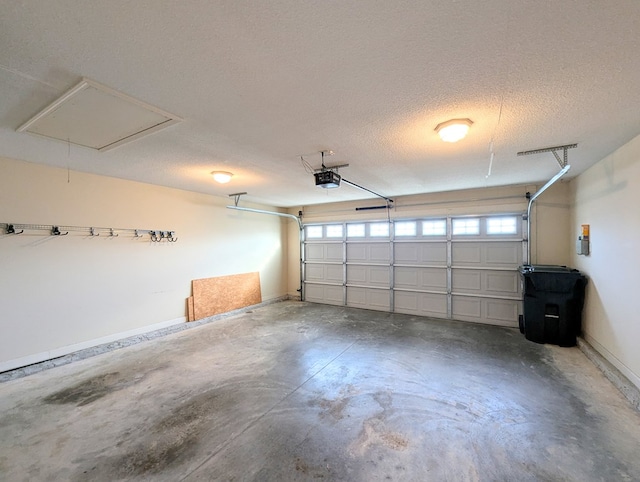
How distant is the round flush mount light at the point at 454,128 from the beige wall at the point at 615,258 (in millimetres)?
1815

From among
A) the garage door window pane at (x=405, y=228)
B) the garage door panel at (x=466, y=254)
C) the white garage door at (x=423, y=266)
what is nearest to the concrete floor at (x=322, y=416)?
the white garage door at (x=423, y=266)

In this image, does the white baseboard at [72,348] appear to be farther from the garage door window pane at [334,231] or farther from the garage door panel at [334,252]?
the garage door window pane at [334,231]

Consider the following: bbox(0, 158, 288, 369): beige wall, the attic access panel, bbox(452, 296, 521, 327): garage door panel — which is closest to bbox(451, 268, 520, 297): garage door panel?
bbox(452, 296, 521, 327): garage door panel

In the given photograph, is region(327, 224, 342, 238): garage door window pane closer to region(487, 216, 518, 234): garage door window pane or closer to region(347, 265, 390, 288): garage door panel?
region(347, 265, 390, 288): garage door panel

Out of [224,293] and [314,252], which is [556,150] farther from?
[224,293]

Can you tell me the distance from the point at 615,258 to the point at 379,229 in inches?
150

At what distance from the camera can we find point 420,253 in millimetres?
5738

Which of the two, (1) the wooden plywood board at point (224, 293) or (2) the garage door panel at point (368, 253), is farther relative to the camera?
(2) the garage door panel at point (368, 253)

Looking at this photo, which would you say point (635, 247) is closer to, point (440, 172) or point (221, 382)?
point (440, 172)

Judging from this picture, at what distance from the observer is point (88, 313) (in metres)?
3.73

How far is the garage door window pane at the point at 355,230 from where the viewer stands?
6.46 m

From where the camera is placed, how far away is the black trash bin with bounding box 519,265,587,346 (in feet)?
12.1

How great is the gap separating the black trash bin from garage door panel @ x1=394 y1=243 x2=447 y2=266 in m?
1.56

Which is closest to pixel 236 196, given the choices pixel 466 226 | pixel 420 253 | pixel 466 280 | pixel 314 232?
pixel 314 232
